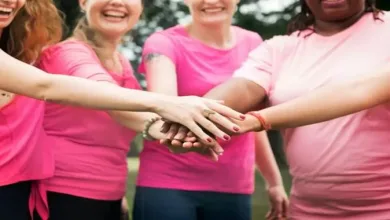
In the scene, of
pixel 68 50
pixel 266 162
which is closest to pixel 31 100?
pixel 68 50

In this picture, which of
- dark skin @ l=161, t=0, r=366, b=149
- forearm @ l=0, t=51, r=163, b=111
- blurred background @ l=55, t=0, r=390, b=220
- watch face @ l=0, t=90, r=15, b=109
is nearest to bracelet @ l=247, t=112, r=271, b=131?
dark skin @ l=161, t=0, r=366, b=149

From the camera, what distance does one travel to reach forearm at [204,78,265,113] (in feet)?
7.00

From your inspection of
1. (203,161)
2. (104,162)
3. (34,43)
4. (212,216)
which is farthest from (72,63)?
(212,216)

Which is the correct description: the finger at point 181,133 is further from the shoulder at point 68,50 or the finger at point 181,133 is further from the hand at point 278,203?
the hand at point 278,203

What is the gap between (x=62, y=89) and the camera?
76.4 inches

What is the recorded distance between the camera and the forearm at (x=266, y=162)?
277 cm

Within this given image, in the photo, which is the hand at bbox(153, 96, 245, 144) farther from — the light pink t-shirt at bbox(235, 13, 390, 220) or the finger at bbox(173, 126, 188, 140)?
the light pink t-shirt at bbox(235, 13, 390, 220)

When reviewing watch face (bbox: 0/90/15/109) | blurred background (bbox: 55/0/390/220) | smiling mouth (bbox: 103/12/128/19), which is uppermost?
smiling mouth (bbox: 103/12/128/19)

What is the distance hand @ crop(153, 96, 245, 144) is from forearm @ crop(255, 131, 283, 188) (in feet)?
2.51

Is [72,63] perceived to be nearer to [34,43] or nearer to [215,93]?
[34,43]

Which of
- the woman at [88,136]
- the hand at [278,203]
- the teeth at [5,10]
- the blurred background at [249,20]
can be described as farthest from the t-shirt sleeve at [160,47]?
the blurred background at [249,20]

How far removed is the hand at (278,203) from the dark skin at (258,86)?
67 cm

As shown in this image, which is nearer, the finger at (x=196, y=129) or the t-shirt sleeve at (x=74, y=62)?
the finger at (x=196, y=129)

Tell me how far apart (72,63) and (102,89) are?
1.17 feet
